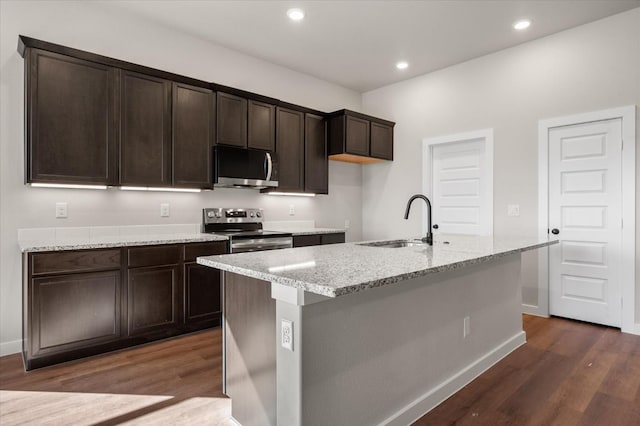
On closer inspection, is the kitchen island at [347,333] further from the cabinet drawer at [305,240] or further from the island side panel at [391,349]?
the cabinet drawer at [305,240]

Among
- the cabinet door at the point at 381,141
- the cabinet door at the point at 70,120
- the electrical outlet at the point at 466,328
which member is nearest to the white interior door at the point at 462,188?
the cabinet door at the point at 381,141

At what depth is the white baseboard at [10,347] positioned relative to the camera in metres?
2.90

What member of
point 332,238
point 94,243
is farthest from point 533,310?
point 94,243

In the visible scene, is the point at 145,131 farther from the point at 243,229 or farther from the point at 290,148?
the point at 290,148

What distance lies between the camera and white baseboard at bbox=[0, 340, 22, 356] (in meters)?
2.90

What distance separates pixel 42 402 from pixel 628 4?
545cm

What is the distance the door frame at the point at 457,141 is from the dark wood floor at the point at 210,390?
1901 millimetres

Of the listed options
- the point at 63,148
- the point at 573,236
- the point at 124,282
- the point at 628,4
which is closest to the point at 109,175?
the point at 63,148

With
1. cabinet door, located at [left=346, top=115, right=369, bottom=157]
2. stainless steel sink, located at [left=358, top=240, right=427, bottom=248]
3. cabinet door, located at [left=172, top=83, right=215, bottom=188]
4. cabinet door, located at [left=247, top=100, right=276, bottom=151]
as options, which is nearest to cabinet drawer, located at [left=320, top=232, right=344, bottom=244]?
cabinet door, located at [left=346, top=115, right=369, bottom=157]

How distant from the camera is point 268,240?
12.8 ft

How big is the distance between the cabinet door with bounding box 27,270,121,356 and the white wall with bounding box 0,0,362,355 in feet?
2.01

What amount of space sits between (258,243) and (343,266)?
90.7 inches

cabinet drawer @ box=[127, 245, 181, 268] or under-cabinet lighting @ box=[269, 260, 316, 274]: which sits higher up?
under-cabinet lighting @ box=[269, 260, 316, 274]

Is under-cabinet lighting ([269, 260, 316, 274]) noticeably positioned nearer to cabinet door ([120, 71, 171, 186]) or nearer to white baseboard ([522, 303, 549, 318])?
cabinet door ([120, 71, 171, 186])
